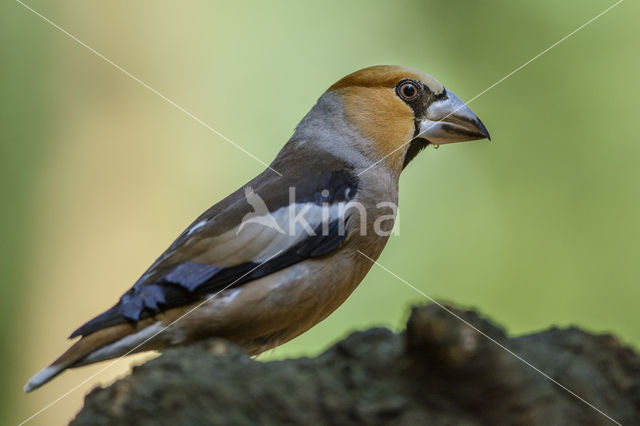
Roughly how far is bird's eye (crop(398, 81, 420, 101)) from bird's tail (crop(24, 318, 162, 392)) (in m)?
2.23

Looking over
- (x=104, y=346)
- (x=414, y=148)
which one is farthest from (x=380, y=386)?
(x=414, y=148)

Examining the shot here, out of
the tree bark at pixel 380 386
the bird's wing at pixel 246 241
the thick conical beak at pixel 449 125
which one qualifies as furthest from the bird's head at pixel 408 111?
the tree bark at pixel 380 386

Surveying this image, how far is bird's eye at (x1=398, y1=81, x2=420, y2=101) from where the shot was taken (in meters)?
4.63

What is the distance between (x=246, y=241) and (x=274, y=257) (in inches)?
6.3

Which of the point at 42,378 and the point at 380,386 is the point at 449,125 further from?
the point at 42,378

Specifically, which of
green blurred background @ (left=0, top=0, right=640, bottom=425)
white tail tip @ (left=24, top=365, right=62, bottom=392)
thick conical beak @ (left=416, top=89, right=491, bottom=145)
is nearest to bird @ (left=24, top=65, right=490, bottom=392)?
white tail tip @ (left=24, top=365, right=62, bottom=392)

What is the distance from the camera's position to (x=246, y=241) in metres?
3.55

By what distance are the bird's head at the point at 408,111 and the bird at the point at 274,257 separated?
0.02 m

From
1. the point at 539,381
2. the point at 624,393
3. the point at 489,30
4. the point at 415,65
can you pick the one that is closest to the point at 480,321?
the point at 539,381

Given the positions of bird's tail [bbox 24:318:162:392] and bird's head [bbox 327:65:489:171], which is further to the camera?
bird's head [bbox 327:65:489:171]

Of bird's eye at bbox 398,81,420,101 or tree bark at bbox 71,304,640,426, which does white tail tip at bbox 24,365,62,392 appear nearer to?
tree bark at bbox 71,304,640,426

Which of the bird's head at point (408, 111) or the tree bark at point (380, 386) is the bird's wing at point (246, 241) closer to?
the tree bark at point (380, 386)

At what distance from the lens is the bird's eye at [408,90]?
4.63 m

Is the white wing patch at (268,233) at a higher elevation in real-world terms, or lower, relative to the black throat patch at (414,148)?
higher
